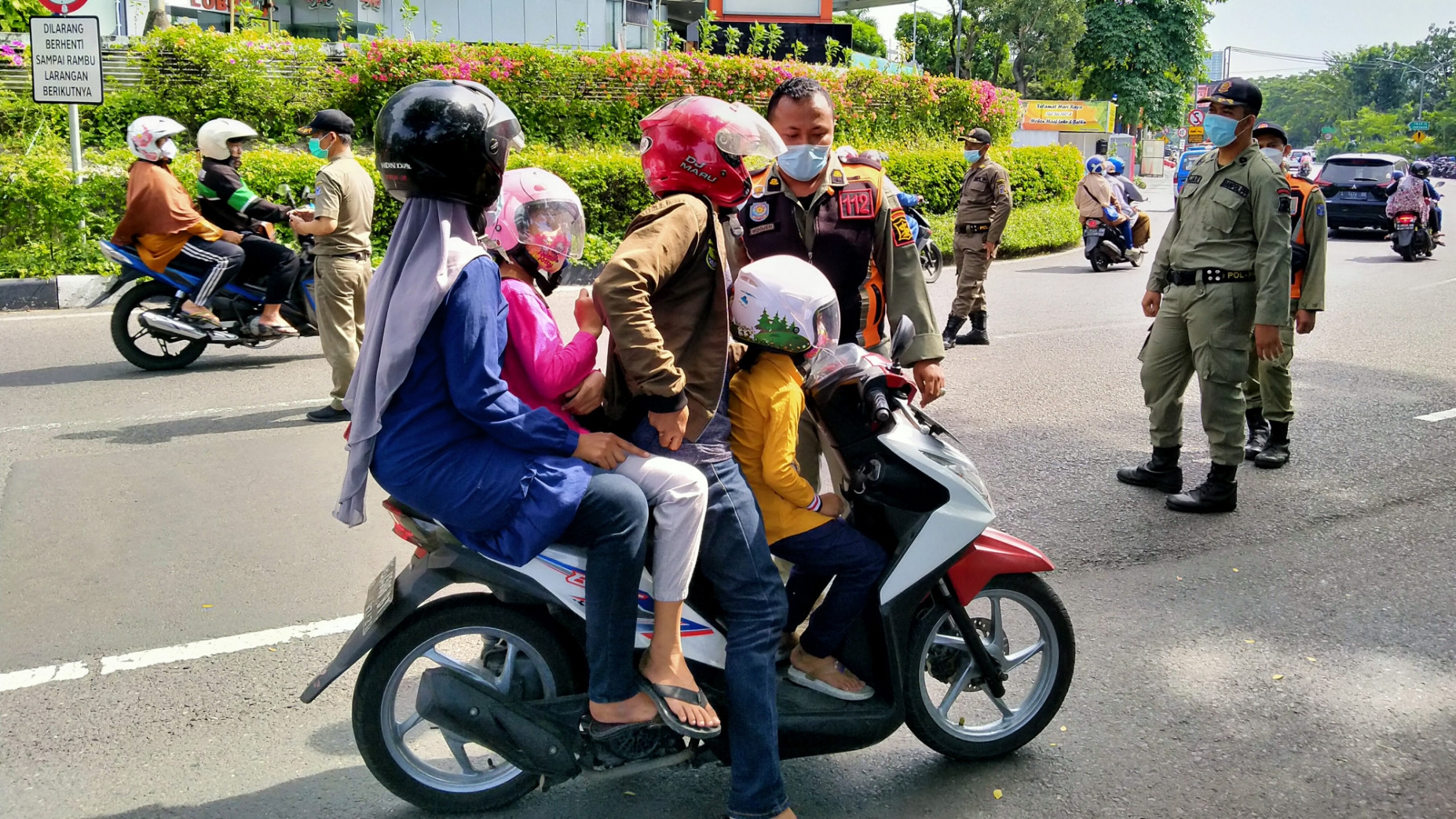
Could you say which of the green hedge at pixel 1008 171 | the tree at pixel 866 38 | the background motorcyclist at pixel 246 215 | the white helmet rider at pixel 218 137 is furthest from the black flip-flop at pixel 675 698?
the tree at pixel 866 38

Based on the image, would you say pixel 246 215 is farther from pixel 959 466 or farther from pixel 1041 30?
pixel 1041 30

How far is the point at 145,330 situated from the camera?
8.68m

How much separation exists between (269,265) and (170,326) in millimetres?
790

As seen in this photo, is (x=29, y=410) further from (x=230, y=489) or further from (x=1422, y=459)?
(x=1422, y=459)

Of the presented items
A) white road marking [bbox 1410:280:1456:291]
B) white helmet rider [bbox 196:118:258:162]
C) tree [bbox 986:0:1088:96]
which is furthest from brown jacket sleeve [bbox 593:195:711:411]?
tree [bbox 986:0:1088:96]

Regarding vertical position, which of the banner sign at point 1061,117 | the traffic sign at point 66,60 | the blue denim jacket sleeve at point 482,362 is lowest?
the blue denim jacket sleeve at point 482,362

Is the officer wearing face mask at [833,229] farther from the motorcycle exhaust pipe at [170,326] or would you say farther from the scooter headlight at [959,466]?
the motorcycle exhaust pipe at [170,326]

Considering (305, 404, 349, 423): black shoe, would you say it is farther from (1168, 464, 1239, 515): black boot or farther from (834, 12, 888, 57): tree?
(834, 12, 888, 57): tree

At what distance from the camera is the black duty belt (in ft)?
18.5

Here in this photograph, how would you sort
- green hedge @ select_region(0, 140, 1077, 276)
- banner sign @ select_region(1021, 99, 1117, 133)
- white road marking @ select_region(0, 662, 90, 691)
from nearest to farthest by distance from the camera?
white road marking @ select_region(0, 662, 90, 691) < green hedge @ select_region(0, 140, 1077, 276) < banner sign @ select_region(1021, 99, 1117, 133)

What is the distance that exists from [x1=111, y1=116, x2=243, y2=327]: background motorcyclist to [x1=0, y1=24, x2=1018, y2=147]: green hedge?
23.7 ft

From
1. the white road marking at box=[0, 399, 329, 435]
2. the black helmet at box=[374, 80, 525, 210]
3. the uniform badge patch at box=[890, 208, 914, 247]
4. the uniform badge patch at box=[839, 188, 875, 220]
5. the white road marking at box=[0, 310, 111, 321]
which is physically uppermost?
the black helmet at box=[374, 80, 525, 210]

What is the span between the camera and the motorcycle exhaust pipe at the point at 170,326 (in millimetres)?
8242

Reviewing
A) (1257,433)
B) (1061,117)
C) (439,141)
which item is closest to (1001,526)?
(1257,433)
